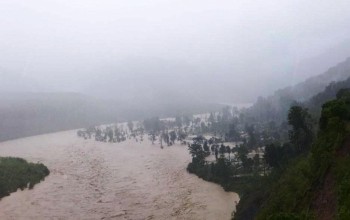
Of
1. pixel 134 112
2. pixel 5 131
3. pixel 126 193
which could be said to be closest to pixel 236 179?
pixel 126 193

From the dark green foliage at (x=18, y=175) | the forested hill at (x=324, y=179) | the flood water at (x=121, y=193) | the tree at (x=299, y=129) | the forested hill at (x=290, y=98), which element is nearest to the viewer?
the forested hill at (x=324, y=179)

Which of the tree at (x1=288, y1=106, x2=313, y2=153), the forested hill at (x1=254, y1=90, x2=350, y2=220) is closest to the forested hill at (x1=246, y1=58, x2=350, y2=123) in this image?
the tree at (x1=288, y1=106, x2=313, y2=153)

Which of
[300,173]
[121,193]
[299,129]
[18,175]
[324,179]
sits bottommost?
[121,193]

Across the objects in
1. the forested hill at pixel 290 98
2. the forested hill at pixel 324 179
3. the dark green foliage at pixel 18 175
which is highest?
the forested hill at pixel 290 98

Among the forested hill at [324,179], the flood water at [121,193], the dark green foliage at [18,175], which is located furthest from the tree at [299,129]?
the dark green foliage at [18,175]

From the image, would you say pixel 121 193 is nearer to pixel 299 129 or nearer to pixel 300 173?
pixel 299 129

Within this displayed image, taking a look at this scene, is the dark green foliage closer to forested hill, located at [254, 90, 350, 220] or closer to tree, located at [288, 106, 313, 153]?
tree, located at [288, 106, 313, 153]

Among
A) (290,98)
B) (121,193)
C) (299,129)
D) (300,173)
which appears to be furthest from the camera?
(290,98)

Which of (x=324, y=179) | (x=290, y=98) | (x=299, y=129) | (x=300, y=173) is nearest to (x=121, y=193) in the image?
(x=299, y=129)

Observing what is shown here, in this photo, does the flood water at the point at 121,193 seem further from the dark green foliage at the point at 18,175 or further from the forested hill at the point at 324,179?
the forested hill at the point at 324,179
